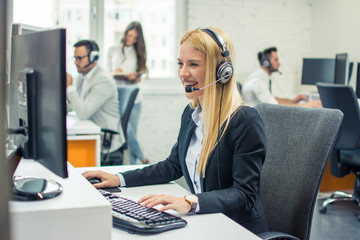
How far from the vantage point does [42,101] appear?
2.83ft

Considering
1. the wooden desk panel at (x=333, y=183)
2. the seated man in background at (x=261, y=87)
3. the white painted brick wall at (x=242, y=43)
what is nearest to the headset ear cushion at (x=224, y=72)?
the wooden desk panel at (x=333, y=183)

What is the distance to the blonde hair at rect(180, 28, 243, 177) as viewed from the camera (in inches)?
48.7

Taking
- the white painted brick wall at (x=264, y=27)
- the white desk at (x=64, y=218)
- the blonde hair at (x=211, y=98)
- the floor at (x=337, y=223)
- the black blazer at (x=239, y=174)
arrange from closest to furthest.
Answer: the white desk at (x=64, y=218)
the black blazer at (x=239, y=174)
the blonde hair at (x=211, y=98)
the floor at (x=337, y=223)
the white painted brick wall at (x=264, y=27)

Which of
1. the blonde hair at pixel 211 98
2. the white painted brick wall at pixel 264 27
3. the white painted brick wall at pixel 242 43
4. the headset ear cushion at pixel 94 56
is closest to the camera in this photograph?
the blonde hair at pixel 211 98

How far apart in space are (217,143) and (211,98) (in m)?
0.13

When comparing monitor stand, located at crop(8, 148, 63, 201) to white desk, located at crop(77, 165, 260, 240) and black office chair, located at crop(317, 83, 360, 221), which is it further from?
black office chair, located at crop(317, 83, 360, 221)

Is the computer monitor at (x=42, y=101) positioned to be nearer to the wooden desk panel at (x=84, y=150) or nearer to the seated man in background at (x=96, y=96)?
the wooden desk panel at (x=84, y=150)

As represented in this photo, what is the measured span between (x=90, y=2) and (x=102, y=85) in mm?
1938

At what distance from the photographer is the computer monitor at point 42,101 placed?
79cm

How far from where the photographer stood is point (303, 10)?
5.55 meters

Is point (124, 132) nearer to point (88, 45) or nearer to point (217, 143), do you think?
point (88, 45)

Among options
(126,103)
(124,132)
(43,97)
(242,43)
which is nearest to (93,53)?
(126,103)

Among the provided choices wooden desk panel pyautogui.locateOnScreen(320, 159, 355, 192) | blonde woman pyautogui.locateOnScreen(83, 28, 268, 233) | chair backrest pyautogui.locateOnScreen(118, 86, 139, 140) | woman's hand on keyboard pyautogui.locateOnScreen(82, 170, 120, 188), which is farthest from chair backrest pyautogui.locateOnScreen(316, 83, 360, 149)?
woman's hand on keyboard pyautogui.locateOnScreen(82, 170, 120, 188)

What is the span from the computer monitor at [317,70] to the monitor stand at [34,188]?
176 inches
